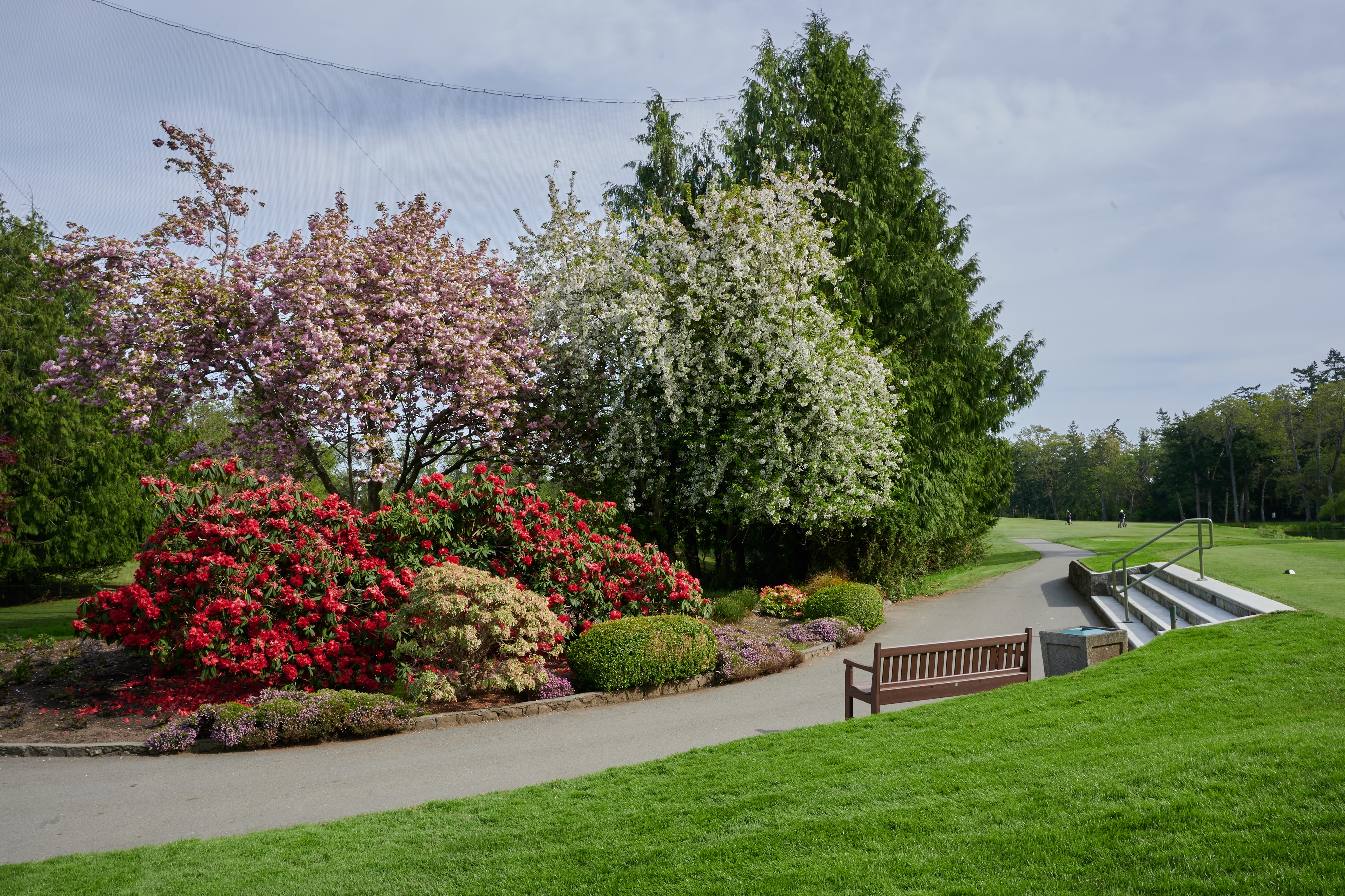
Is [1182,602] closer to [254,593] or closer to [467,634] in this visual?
[467,634]

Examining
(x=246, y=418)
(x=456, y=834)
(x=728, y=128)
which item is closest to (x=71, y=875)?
(x=456, y=834)

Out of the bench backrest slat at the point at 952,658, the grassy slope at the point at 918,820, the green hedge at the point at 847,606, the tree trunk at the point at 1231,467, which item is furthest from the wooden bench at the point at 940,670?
the tree trunk at the point at 1231,467

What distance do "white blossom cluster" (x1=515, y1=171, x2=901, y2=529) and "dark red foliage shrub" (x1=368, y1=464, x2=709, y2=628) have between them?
3664mm

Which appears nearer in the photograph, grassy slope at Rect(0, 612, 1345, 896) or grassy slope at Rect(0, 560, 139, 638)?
grassy slope at Rect(0, 612, 1345, 896)

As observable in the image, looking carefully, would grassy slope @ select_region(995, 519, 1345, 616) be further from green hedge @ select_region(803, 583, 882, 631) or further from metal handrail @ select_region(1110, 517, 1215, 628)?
green hedge @ select_region(803, 583, 882, 631)

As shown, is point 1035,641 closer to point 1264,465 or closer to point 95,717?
point 95,717

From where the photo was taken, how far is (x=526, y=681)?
9648 millimetres

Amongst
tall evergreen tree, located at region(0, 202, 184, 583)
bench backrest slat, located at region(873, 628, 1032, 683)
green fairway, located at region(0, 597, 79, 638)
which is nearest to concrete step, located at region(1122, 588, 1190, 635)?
bench backrest slat, located at region(873, 628, 1032, 683)

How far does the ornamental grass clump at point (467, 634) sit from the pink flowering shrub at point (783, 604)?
6416 millimetres

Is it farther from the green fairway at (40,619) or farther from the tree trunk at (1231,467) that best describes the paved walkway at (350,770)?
the tree trunk at (1231,467)

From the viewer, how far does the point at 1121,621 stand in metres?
14.3

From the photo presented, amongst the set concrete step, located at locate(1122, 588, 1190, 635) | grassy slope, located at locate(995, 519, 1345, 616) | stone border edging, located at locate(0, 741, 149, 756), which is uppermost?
grassy slope, located at locate(995, 519, 1345, 616)

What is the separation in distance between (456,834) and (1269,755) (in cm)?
472

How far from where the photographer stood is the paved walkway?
6230 mm
